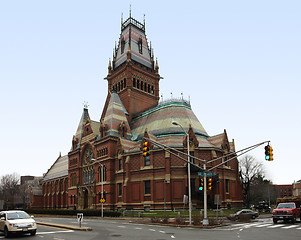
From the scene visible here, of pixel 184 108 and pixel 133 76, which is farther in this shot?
pixel 133 76

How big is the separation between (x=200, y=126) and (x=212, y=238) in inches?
1780

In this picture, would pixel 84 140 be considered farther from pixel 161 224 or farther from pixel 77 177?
pixel 161 224

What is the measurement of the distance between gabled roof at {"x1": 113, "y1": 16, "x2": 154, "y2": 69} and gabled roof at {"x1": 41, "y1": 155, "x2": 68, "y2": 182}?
34.2 m

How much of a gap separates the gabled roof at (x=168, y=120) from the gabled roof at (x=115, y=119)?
3408 mm

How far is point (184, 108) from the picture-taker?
206ft

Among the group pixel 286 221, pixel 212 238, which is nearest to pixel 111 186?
pixel 286 221

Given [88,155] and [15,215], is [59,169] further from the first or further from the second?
[15,215]

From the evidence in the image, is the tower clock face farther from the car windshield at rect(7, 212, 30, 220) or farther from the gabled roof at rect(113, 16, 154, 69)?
the car windshield at rect(7, 212, 30, 220)

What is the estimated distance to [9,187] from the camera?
145m

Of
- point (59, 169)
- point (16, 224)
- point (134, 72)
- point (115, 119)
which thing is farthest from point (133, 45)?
point (16, 224)

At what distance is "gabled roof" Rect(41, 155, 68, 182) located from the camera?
9081 cm

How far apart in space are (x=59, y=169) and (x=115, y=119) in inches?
1595

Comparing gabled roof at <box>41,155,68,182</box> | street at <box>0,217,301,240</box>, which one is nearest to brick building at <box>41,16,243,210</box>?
gabled roof at <box>41,155,68,182</box>

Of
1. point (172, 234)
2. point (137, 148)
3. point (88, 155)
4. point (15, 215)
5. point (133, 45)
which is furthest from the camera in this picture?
point (133, 45)
